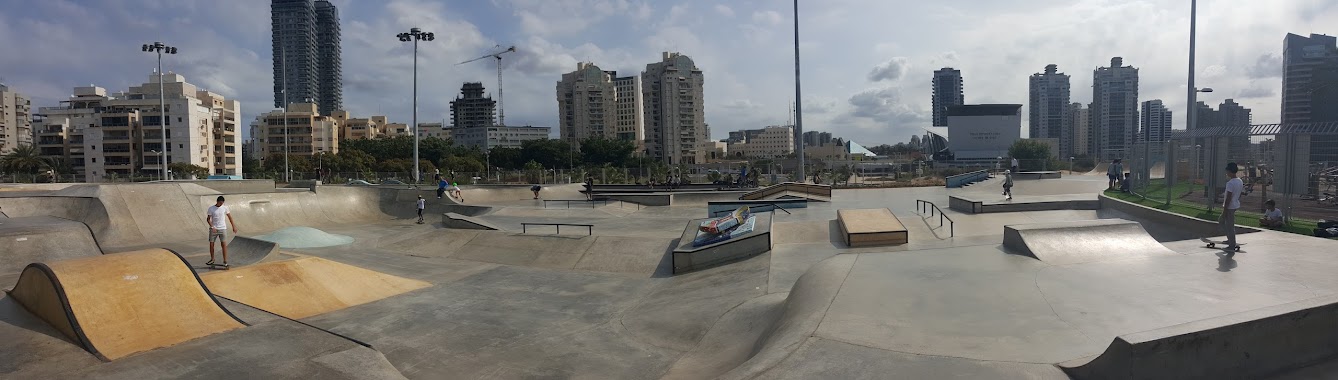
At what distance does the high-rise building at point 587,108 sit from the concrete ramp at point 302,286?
15005 cm

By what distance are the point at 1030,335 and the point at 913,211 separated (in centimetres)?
1399

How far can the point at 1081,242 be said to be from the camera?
8.90 metres

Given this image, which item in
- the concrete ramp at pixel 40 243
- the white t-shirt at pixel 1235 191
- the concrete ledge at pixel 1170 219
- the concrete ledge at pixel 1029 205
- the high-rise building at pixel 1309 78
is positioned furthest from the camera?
the high-rise building at pixel 1309 78

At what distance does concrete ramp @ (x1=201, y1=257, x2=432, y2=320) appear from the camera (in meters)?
9.50

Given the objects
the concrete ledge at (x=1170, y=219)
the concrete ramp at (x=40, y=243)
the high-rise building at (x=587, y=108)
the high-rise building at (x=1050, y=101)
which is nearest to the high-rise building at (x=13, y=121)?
the high-rise building at (x=587, y=108)

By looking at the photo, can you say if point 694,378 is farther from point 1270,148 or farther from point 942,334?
point 1270,148

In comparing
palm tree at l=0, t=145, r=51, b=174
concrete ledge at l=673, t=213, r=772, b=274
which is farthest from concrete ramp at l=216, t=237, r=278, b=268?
palm tree at l=0, t=145, r=51, b=174

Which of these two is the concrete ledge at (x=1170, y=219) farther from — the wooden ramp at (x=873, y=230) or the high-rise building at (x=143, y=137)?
the high-rise building at (x=143, y=137)

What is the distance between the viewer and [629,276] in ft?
41.7

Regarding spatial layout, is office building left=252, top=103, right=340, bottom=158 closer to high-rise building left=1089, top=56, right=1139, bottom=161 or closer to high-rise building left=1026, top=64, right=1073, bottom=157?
high-rise building left=1089, top=56, right=1139, bottom=161

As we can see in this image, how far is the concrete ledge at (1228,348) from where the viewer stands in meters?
4.00

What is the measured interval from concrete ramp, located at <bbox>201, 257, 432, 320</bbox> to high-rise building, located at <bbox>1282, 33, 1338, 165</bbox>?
22.4 metres

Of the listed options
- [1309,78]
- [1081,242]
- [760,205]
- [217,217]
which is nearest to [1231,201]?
[1081,242]

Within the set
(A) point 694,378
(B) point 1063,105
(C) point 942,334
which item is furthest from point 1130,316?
(B) point 1063,105
